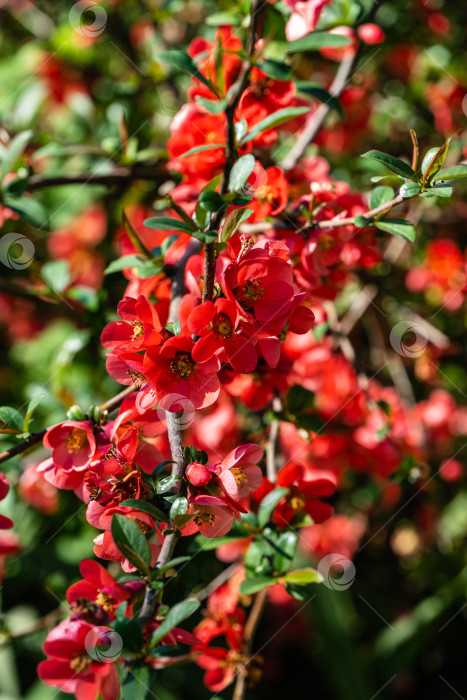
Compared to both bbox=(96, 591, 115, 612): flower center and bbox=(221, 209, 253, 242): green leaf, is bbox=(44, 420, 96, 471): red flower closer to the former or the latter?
bbox=(96, 591, 115, 612): flower center

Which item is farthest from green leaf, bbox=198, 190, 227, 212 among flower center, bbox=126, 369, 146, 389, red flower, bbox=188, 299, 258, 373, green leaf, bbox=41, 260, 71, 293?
green leaf, bbox=41, 260, 71, 293

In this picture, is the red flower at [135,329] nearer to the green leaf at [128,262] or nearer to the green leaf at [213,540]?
the green leaf at [128,262]

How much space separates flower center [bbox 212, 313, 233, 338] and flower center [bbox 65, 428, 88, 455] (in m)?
0.25

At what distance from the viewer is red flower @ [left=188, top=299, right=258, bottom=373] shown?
64cm

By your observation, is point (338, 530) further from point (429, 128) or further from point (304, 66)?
point (304, 66)

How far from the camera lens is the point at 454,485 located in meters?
2.16

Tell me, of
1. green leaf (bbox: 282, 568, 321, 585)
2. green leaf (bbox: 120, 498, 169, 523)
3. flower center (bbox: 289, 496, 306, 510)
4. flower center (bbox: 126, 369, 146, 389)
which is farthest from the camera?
flower center (bbox: 289, 496, 306, 510)

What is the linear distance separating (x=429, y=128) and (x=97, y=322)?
1.24m

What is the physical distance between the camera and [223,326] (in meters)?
0.66

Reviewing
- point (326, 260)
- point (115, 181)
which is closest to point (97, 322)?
point (115, 181)

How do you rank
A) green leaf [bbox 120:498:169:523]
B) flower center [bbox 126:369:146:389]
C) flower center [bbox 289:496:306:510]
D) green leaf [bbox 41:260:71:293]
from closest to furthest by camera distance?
green leaf [bbox 120:498:169:523], flower center [bbox 126:369:146:389], flower center [bbox 289:496:306:510], green leaf [bbox 41:260:71:293]

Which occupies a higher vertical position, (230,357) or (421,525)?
(230,357)

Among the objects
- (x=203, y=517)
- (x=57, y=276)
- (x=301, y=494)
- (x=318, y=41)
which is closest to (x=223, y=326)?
(x=203, y=517)

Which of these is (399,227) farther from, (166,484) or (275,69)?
(166,484)
